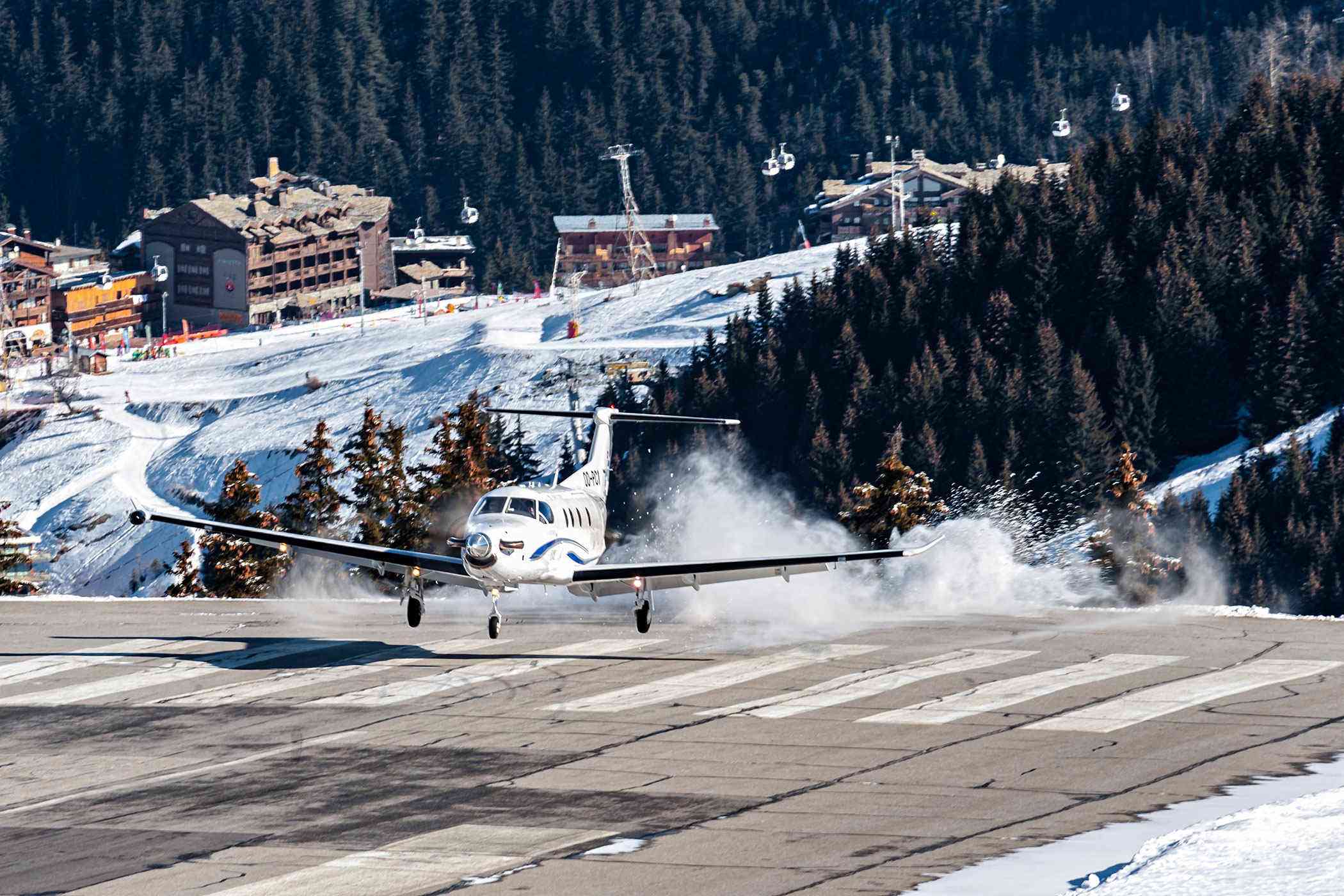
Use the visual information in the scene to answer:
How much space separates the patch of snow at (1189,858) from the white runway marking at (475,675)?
15282 millimetres

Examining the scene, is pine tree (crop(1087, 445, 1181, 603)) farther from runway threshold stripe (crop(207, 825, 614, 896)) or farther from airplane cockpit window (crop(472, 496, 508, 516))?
runway threshold stripe (crop(207, 825, 614, 896))

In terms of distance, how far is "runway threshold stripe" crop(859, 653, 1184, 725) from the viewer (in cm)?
3253

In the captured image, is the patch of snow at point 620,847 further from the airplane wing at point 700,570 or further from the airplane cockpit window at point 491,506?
the airplane cockpit window at point 491,506

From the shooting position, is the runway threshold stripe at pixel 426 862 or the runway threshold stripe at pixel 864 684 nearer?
the runway threshold stripe at pixel 426 862

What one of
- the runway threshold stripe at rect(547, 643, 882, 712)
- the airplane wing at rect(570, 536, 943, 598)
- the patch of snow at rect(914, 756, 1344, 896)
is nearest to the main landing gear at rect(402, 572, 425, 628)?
the airplane wing at rect(570, 536, 943, 598)

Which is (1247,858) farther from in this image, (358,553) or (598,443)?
(598,443)

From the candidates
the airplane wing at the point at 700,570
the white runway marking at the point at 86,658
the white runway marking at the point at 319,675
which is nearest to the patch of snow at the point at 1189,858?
the airplane wing at the point at 700,570

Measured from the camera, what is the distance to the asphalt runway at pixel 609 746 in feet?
79.9

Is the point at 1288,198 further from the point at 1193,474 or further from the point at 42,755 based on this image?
the point at 42,755

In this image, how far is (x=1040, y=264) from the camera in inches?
4961

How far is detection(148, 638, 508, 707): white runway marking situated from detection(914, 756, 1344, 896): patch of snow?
1783 centimetres

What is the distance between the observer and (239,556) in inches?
2985

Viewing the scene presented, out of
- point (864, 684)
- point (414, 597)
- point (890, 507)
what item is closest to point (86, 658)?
→ point (414, 597)

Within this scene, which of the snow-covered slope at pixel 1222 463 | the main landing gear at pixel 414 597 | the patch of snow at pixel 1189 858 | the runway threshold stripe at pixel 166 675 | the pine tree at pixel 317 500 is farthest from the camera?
the snow-covered slope at pixel 1222 463
